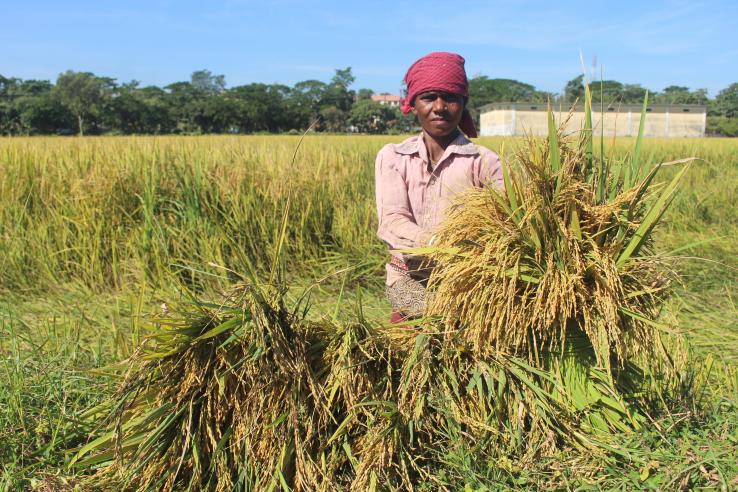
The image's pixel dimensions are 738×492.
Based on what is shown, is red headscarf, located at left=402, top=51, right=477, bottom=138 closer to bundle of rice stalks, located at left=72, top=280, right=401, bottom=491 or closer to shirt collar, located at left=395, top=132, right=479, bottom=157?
shirt collar, located at left=395, top=132, right=479, bottom=157

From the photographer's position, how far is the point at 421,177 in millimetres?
2178

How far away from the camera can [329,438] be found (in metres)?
1.52

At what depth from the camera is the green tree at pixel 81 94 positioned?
116 ft

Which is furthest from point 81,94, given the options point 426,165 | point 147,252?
point 426,165

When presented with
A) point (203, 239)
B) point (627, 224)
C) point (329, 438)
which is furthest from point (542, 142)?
point (203, 239)

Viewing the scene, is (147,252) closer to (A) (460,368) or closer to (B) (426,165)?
(B) (426,165)

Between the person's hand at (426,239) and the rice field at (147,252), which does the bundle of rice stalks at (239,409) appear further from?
the rice field at (147,252)

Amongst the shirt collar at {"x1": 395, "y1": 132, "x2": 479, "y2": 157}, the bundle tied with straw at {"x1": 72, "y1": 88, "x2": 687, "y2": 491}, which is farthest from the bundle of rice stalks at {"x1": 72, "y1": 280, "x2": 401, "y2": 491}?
the shirt collar at {"x1": 395, "y1": 132, "x2": 479, "y2": 157}

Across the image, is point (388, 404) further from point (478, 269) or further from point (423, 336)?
point (478, 269)

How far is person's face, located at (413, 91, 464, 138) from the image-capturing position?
211 cm

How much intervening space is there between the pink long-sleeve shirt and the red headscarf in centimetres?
21

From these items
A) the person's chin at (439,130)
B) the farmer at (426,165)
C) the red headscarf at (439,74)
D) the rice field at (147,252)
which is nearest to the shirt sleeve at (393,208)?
the farmer at (426,165)

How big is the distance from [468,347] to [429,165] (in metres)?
0.90

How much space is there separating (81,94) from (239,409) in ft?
156
